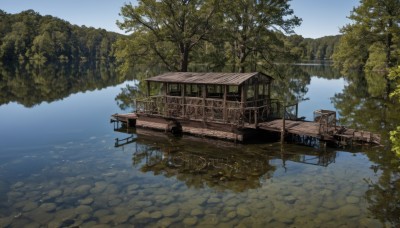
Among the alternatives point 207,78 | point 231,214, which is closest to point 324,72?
point 207,78

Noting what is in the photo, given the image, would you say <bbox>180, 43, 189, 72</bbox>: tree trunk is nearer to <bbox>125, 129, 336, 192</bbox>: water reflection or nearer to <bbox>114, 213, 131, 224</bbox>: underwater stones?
<bbox>125, 129, 336, 192</bbox>: water reflection

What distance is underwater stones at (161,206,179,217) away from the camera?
1328 cm

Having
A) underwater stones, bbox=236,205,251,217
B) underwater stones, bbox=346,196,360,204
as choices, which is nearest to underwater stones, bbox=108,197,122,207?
underwater stones, bbox=236,205,251,217

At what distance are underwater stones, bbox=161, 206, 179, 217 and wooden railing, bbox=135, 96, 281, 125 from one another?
11.2 m

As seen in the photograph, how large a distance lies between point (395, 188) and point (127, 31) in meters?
29.8

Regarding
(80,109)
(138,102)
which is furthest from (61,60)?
(138,102)

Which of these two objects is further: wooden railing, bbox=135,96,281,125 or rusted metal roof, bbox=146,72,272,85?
rusted metal roof, bbox=146,72,272,85

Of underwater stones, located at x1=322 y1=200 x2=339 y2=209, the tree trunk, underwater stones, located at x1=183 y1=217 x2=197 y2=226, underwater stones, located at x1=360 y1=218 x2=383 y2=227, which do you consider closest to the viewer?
underwater stones, located at x1=360 y1=218 x2=383 y2=227

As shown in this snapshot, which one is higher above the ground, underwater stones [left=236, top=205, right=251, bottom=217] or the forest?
the forest

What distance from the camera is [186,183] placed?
1666 cm

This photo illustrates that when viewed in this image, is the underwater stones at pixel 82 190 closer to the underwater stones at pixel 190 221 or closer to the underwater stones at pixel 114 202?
the underwater stones at pixel 114 202

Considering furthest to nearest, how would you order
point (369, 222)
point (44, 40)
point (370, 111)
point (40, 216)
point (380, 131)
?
point (44, 40) → point (370, 111) → point (380, 131) → point (40, 216) → point (369, 222)

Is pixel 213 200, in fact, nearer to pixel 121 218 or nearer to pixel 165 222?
pixel 165 222

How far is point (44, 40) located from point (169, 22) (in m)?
110
